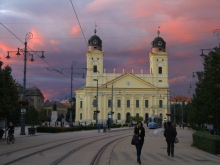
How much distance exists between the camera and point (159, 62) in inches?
4584

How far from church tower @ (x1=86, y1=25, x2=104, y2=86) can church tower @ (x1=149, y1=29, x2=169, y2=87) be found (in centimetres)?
1696

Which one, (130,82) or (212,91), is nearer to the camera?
(212,91)

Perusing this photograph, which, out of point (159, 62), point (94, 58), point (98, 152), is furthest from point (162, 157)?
point (159, 62)

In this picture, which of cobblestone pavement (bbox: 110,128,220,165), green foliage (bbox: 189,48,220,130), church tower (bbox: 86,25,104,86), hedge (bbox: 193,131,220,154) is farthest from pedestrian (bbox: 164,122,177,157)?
church tower (bbox: 86,25,104,86)

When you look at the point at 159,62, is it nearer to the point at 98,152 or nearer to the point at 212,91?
the point at 212,91

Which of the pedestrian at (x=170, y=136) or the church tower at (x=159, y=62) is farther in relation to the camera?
the church tower at (x=159, y=62)

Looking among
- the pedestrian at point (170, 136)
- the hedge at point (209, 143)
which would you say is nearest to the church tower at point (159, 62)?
the hedge at point (209, 143)

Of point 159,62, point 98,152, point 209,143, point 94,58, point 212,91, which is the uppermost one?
point 94,58

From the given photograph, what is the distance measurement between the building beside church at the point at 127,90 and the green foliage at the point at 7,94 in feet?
274

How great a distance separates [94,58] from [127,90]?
14904mm

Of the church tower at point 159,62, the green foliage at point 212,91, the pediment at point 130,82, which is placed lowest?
Result: the green foliage at point 212,91

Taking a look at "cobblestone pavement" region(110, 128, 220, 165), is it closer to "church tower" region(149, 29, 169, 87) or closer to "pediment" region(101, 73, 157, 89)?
"pediment" region(101, 73, 157, 89)

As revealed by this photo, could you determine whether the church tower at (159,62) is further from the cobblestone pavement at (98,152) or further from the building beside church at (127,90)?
the cobblestone pavement at (98,152)

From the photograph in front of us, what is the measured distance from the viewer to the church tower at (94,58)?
114m
